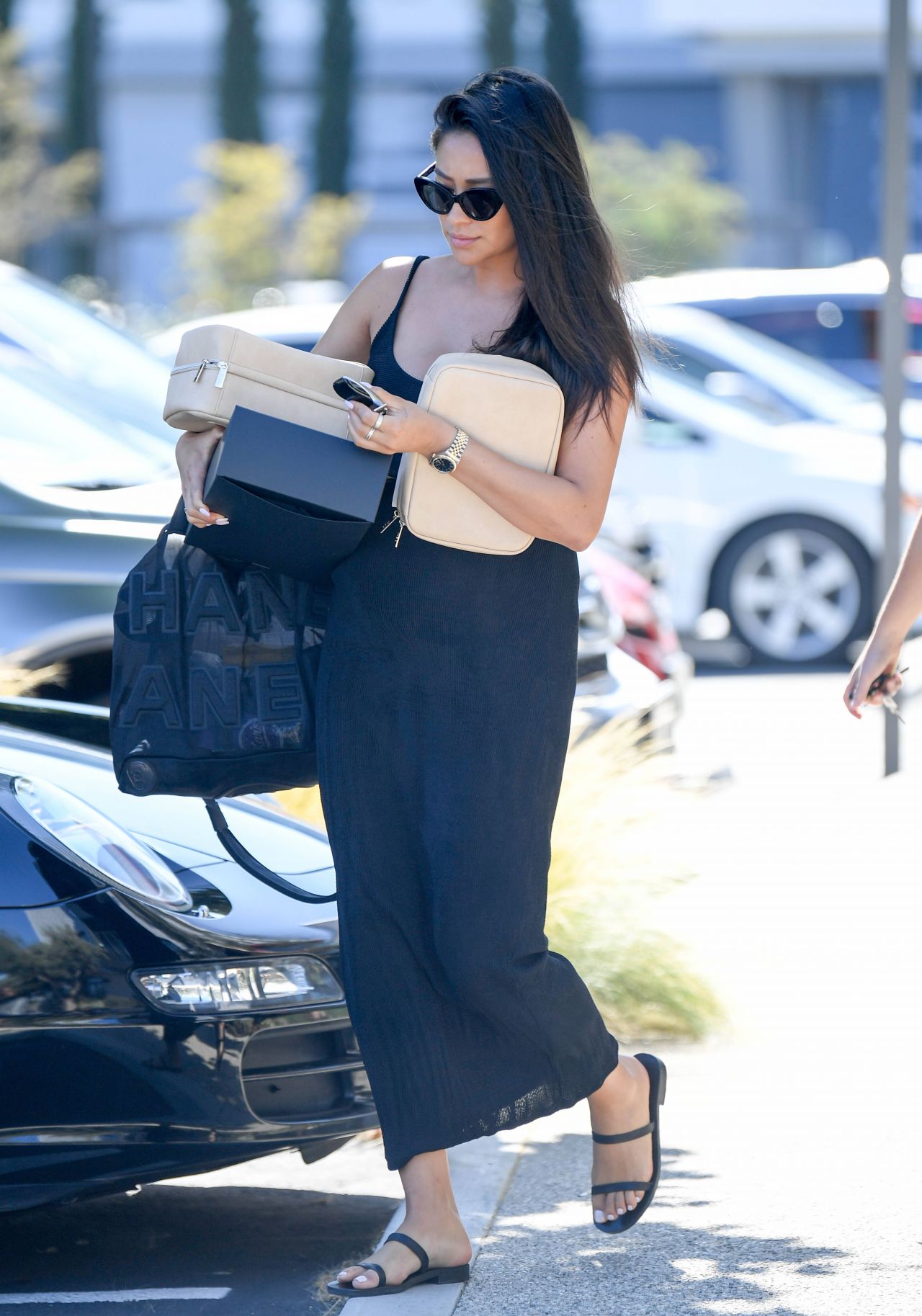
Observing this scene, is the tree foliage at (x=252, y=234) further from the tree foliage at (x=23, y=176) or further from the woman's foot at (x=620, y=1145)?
the woman's foot at (x=620, y=1145)

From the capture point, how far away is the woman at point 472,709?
9.57 feet

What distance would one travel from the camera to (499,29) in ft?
140

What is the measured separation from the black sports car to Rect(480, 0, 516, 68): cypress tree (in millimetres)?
41343

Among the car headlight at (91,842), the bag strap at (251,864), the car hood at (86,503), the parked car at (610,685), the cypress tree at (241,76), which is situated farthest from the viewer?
the cypress tree at (241,76)

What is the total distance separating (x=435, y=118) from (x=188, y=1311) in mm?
1984

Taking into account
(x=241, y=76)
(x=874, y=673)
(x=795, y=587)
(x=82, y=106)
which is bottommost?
(x=795, y=587)

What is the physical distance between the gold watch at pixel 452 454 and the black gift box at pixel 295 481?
8cm

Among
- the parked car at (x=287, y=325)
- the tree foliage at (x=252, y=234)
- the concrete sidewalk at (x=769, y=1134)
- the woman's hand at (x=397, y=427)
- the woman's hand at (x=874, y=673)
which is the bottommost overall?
the concrete sidewalk at (x=769, y=1134)

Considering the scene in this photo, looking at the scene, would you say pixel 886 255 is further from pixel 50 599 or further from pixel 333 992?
pixel 333 992

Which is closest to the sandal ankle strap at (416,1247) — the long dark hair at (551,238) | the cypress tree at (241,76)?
the long dark hair at (551,238)

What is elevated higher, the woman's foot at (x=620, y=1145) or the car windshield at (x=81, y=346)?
the car windshield at (x=81, y=346)

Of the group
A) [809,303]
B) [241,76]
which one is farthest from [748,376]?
[241,76]

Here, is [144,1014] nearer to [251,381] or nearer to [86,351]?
[251,381]

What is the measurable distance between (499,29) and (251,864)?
138ft
